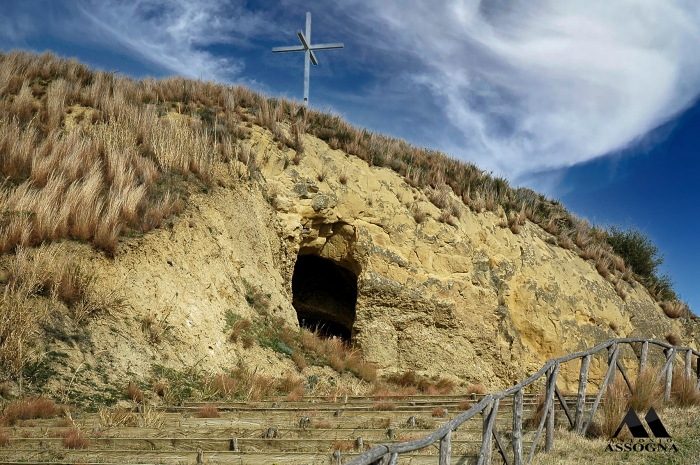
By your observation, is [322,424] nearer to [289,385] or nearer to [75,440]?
[75,440]

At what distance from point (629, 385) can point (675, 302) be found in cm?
1254

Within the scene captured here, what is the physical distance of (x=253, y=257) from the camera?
44.1 ft

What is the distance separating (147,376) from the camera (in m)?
9.05

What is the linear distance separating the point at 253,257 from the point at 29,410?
6.91m

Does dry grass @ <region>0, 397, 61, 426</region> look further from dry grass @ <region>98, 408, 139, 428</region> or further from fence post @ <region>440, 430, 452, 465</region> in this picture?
fence post @ <region>440, 430, 452, 465</region>

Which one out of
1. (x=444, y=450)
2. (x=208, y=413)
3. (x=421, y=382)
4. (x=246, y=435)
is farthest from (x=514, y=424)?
(x=421, y=382)

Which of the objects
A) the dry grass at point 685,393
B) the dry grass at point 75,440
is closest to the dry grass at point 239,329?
the dry grass at point 75,440

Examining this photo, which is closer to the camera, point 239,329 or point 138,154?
point 239,329

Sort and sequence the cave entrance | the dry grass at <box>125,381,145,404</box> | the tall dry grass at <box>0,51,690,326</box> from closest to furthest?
the dry grass at <box>125,381,145,404</box> < the tall dry grass at <box>0,51,690,326</box> < the cave entrance

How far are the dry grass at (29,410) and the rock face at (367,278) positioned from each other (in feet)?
7.65

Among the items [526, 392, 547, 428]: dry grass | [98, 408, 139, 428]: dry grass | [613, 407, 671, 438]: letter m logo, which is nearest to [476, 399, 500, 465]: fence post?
[526, 392, 547, 428]: dry grass

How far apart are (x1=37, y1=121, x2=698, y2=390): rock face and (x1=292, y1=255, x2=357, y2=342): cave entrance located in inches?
1.4

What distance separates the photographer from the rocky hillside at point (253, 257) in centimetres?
911

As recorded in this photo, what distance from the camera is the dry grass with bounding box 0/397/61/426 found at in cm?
666
